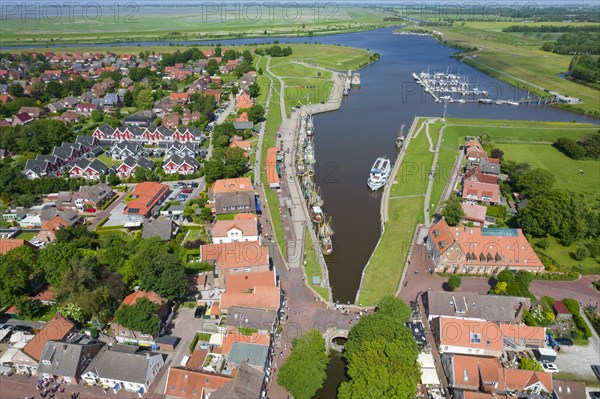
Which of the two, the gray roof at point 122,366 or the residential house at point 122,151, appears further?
the residential house at point 122,151

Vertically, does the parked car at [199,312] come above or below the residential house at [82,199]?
below

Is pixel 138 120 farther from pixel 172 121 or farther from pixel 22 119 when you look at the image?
pixel 22 119

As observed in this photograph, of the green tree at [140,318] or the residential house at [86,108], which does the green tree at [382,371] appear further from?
the residential house at [86,108]

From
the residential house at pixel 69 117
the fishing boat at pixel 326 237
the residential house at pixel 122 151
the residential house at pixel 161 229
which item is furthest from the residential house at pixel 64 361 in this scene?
the residential house at pixel 69 117

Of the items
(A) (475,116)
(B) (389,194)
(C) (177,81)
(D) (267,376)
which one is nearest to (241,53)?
(C) (177,81)

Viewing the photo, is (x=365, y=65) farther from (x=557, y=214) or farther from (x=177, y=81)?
(x=557, y=214)
